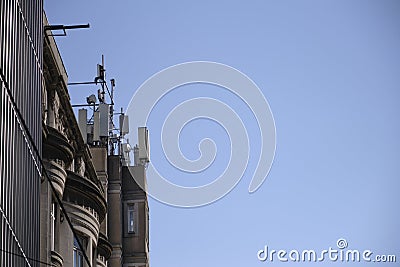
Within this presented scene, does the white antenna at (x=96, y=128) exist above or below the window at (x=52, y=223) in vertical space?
above

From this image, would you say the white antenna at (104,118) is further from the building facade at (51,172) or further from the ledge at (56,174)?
the ledge at (56,174)

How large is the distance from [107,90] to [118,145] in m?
2.96

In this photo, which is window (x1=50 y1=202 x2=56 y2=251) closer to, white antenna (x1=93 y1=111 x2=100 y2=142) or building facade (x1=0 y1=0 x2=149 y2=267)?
building facade (x1=0 y1=0 x2=149 y2=267)

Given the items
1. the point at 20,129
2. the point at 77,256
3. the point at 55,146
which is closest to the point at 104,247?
the point at 77,256

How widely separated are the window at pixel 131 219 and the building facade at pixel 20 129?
28.8 m

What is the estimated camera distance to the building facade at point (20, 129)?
37375 millimetres

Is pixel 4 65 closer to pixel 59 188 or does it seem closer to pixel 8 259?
pixel 8 259

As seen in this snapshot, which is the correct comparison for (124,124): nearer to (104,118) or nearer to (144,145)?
(144,145)

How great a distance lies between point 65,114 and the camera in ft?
187

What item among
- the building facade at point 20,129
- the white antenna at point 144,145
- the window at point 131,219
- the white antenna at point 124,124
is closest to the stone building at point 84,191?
the window at point 131,219

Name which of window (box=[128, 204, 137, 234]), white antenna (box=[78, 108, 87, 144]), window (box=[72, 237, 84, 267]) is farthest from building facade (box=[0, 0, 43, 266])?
window (box=[128, 204, 137, 234])

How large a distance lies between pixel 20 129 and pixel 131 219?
3438 cm

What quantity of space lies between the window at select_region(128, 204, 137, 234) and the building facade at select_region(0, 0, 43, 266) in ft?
94.6

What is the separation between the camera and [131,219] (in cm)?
7481
